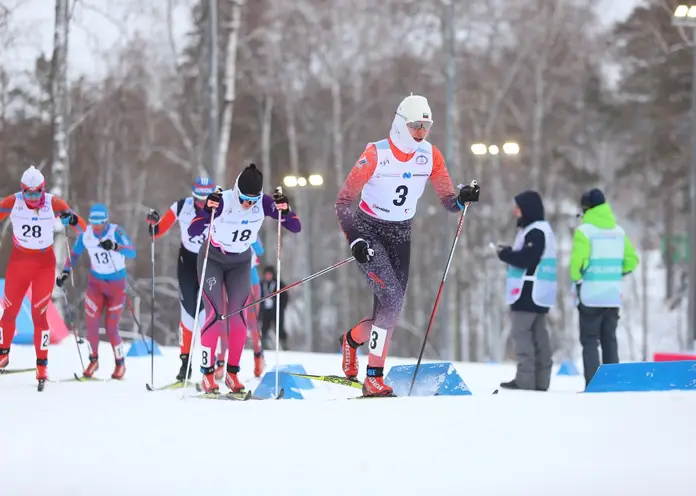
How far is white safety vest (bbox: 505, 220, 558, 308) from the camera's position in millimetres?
10430

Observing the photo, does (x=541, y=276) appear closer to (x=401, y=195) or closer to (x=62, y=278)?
(x=401, y=195)

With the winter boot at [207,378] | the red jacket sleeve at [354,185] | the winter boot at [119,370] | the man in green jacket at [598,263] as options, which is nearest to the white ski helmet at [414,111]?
the red jacket sleeve at [354,185]

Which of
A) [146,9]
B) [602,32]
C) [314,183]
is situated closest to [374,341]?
[314,183]

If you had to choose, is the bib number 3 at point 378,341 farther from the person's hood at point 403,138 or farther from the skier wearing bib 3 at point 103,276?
the skier wearing bib 3 at point 103,276

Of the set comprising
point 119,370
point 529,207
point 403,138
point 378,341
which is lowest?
point 119,370

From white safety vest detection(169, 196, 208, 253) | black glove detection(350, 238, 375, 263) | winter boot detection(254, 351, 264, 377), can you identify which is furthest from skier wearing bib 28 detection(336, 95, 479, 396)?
winter boot detection(254, 351, 264, 377)

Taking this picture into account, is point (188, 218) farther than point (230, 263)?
Yes

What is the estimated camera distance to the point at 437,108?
32312 millimetres

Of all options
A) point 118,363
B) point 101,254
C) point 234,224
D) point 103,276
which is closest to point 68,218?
point 101,254

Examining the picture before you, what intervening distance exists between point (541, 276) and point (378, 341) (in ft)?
10.0

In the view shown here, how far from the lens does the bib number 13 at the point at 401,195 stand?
7.82 meters

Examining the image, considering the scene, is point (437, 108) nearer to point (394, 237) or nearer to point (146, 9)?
point (146, 9)

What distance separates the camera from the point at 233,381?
29.0ft

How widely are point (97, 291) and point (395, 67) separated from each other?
2129 centimetres
